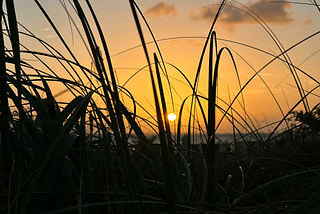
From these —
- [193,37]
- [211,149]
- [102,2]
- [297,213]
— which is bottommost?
[297,213]

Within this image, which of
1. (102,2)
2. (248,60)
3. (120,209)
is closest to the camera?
(120,209)

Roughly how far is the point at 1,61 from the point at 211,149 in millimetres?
626

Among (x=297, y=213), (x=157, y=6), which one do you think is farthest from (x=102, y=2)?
(x=297, y=213)

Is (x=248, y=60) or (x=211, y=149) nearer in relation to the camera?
(x=211, y=149)

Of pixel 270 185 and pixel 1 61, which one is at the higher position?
pixel 1 61

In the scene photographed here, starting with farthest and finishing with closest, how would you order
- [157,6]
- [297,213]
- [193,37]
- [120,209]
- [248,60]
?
[248,60]
[193,37]
[157,6]
[120,209]
[297,213]

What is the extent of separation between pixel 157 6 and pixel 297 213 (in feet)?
2.23

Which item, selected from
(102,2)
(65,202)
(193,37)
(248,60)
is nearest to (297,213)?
(65,202)

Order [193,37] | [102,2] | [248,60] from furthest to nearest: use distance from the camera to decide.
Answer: [248,60], [193,37], [102,2]

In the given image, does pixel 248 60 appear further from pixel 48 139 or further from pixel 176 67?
pixel 48 139

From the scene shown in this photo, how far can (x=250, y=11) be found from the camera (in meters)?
1.37

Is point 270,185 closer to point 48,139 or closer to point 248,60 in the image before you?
point 48,139

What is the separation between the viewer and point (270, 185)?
0.61m

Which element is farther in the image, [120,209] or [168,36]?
[168,36]
